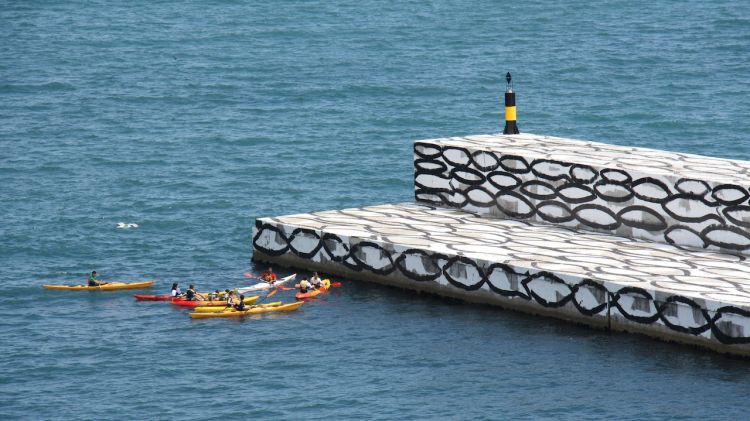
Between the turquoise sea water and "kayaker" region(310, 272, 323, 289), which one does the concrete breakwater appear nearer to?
the turquoise sea water

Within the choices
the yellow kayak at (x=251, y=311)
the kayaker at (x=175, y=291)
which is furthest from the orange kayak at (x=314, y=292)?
the kayaker at (x=175, y=291)

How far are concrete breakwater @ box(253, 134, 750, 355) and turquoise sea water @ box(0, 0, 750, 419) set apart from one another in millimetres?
1289

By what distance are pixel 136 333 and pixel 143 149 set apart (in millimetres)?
50034

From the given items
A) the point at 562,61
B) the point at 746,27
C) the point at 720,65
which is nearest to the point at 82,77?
the point at 562,61

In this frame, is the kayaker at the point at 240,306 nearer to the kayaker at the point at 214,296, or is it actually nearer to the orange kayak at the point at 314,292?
the kayaker at the point at 214,296

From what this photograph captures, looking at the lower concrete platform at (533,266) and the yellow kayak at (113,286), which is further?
the yellow kayak at (113,286)

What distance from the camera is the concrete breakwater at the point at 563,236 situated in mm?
69500

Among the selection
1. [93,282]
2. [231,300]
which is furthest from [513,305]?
[93,282]

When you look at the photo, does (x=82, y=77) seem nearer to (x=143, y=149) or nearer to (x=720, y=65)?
(x=143, y=149)

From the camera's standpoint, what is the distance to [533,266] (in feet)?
241

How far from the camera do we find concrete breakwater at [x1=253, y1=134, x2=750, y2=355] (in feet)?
228

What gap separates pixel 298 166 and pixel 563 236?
37724 mm

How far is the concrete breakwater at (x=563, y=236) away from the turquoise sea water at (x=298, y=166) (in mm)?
1289

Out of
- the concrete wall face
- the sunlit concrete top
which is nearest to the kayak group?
the concrete wall face
